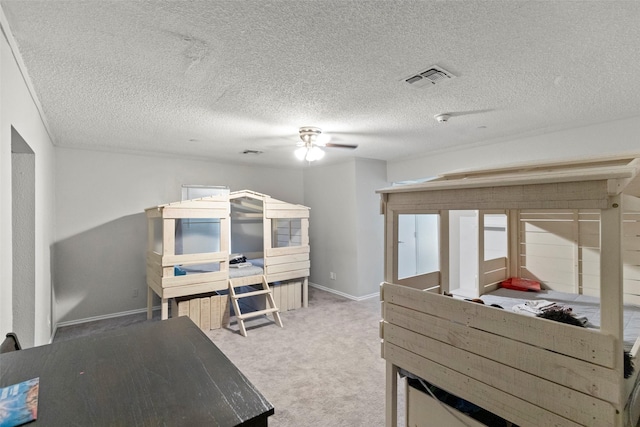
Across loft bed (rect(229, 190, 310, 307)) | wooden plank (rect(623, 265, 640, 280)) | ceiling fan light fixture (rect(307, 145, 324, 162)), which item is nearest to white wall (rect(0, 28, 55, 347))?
loft bed (rect(229, 190, 310, 307))

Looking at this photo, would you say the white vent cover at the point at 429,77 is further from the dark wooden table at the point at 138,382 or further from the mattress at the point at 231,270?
the mattress at the point at 231,270

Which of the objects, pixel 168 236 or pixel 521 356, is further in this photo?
pixel 168 236

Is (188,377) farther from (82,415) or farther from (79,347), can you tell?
(79,347)

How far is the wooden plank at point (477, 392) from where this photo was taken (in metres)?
1.17

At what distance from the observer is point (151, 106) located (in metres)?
2.56

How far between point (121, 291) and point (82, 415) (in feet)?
13.7

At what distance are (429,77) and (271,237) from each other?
3464 mm

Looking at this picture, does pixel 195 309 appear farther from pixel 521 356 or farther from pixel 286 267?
pixel 521 356

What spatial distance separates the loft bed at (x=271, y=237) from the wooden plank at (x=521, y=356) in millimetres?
2863

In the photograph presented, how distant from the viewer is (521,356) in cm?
122

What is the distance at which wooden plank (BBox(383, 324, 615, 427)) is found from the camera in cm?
106

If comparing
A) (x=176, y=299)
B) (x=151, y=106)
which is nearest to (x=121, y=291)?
(x=176, y=299)

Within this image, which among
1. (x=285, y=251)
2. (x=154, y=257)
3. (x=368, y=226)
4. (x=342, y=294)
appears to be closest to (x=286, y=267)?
(x=285, y=251)

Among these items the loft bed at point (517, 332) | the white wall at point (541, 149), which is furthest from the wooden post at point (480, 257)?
the loft bed at point (517, 332)
